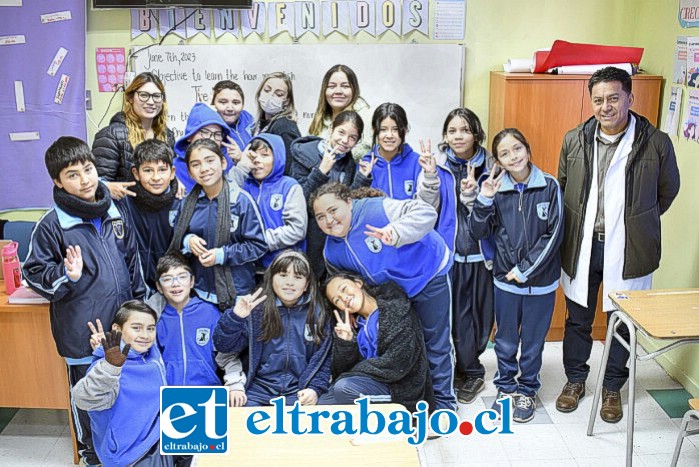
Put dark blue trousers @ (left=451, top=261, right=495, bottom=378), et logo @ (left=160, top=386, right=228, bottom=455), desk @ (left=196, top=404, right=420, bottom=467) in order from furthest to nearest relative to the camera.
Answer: dark blue trousers @ (left=451, top=261, right=495, bottom=378) → et logo @ (left=160, top=386, right=228, bottom=455) → desk @ (left=196, top=404, right=420, bottom=467)

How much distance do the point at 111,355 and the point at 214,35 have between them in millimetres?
1786

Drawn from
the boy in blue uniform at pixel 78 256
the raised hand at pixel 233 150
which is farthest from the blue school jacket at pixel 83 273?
the raised hand at pixel 233 150

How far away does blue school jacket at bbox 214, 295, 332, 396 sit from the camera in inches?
135

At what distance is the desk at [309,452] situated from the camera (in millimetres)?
2572

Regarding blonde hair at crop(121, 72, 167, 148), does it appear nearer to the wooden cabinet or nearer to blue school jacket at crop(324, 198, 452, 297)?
blue school jacket at crop(324, 198, 452, 297)

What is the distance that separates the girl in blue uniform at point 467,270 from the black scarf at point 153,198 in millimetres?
1220

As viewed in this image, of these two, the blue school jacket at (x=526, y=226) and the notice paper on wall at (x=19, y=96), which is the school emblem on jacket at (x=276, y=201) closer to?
the blue school jacket at (x=526, y=226)

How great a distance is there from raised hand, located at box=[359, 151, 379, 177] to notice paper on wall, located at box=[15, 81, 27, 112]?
1.91 m

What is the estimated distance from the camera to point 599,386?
11.9 ft

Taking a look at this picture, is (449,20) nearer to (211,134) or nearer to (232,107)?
(232,107)

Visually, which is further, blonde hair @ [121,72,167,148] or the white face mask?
the white face mask

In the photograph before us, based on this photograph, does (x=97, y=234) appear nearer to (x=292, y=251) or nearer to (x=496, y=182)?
(x=292, y=251)

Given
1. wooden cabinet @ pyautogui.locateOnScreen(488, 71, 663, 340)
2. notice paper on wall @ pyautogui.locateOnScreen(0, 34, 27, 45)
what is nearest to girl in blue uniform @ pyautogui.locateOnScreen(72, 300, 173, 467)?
notice paper on wall @ pyautogui.locateOnScreen(0, 34, 27, 45)

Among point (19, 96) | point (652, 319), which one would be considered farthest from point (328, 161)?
point (19, 96)
